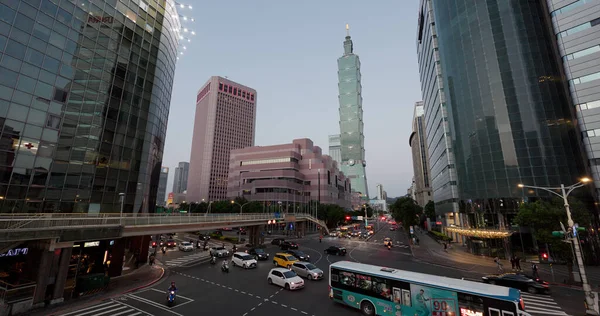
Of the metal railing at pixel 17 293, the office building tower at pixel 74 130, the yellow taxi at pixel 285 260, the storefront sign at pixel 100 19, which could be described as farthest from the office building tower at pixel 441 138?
the metal railing at pixel 17 293

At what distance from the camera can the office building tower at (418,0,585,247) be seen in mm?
42625

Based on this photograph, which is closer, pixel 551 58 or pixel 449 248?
pixel 551 58

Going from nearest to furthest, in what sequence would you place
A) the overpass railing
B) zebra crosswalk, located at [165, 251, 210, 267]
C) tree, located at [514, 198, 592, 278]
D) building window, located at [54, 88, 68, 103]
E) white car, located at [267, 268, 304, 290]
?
1. the overpass railing
2. white car, located at [267, 268, 304, 290]
3. tree, located at [514, 198, 592, 278]
4. building window, located at [54, 88, 68, 103]
5. zebra crosswalk, located at [165, 251, 210, 267]

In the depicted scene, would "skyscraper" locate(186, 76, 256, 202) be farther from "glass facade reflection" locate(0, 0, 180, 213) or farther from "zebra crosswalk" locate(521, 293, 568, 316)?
"zebra crosswalk" locate(521, 293, 568, 316)

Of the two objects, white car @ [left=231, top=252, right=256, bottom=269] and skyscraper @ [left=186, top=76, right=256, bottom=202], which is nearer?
white car @ [left=231, top=252, right=256, bottom=269]

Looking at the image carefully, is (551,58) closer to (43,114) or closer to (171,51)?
(171,51)

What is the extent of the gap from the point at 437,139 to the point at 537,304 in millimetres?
58148

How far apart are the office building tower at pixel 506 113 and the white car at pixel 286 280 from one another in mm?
38538

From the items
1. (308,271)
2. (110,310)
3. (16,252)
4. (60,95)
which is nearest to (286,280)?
(308,271)

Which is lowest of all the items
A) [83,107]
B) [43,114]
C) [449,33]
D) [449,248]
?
[449,248]

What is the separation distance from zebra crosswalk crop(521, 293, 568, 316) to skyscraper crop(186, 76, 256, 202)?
17278 centimetres

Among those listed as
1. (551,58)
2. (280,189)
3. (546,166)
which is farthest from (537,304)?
(280,189)

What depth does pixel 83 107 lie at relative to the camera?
30734mm

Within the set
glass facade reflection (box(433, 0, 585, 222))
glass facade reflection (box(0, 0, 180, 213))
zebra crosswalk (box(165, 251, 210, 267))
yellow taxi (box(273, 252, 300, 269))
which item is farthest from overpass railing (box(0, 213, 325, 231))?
glass facade reflection (box(433, 0, 585, 222))
